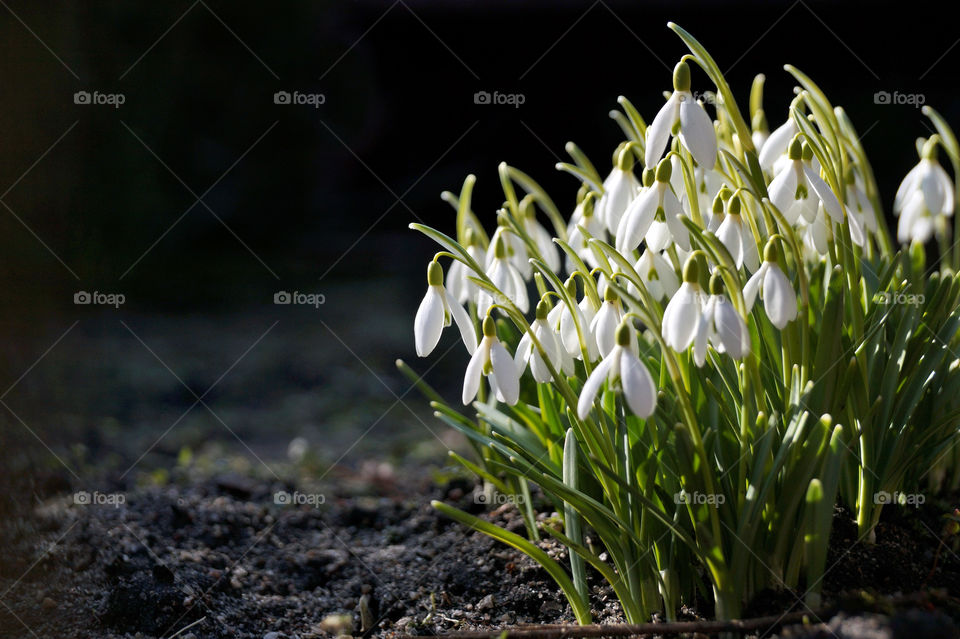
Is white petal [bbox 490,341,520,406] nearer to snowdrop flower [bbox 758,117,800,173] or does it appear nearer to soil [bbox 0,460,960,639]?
soil [bbox 0,460,960,639]

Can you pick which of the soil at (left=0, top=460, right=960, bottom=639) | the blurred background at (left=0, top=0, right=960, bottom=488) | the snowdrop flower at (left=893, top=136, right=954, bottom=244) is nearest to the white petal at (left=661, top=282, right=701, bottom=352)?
the soil at (left=0, top=460, right=960, bottom=639)

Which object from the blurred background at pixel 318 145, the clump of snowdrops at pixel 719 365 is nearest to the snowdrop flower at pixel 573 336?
the clump of snowdrops at pixel 719 365

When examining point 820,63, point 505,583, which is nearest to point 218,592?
point 505,583

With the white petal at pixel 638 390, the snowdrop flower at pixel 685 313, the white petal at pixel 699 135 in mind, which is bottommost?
the white petal at pixel 638 390

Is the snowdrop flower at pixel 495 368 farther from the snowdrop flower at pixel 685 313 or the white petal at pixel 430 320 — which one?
the snowdrop flower at pixel 685 313

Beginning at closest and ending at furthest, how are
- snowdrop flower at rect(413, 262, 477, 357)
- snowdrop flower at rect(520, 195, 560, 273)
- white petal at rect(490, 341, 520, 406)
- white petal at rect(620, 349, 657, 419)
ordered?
1. white petal at rect(620, 349, 657, 419)
2. white petal at rect(490, 341, 520, 406)
3. snowdrop flower at rect(413, 262, 477, 357)
4. snowdrop flower at rect(520, 195, 560, 273)

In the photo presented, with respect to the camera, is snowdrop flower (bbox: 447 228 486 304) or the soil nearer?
the soil
